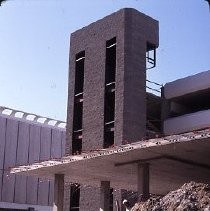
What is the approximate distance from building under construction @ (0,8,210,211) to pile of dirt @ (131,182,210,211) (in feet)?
40.1

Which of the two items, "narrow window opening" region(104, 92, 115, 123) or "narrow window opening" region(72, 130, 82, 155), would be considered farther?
"narrow window opening" region(72, 130, 82, 155)

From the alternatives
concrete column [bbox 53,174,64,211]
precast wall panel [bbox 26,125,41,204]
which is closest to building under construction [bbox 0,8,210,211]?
concrete column [bbox 53,174,64,211]

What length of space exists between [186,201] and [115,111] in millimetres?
24946

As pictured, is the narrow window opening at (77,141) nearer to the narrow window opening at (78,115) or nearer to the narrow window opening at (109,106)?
the narrow window opening at (78,115)

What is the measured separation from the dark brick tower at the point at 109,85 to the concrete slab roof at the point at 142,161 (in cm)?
630

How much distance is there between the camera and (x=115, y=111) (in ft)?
109

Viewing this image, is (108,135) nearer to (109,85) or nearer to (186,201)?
(109,85)

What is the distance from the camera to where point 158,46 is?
36844 millimetres

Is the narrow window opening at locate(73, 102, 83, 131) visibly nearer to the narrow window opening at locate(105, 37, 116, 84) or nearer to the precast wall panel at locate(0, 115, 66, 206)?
the narrow window opening at locate(105, 37, 116, 84)

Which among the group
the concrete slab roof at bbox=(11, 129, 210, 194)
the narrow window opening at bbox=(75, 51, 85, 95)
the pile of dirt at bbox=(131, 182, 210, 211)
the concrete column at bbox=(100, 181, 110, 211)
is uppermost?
the narrow window opening at bbox=(75, 51, 85, 95)

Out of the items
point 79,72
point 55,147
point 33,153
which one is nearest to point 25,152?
point 33,153

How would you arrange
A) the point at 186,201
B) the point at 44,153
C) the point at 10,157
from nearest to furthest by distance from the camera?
the point at 186,201, the point at 10,157, the point at 44,153

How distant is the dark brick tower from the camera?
32.8 m

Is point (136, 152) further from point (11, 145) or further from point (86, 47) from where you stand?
point (11, 145)
